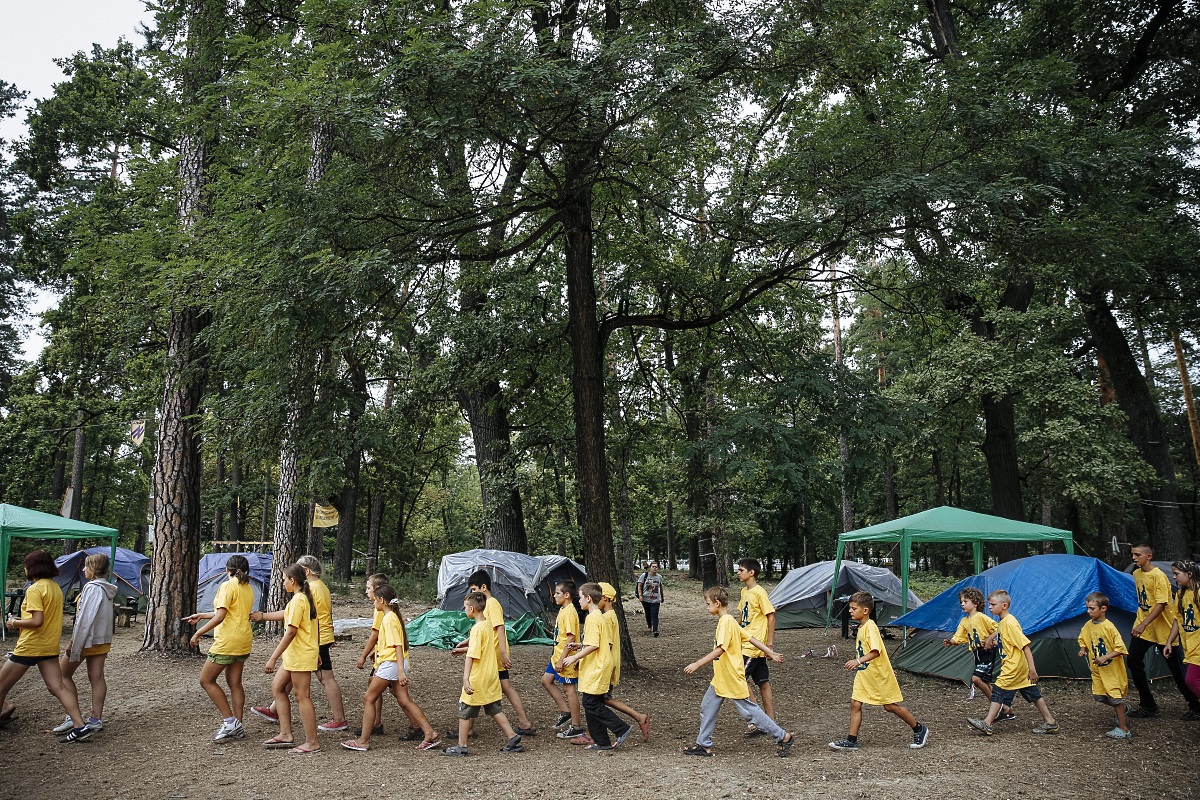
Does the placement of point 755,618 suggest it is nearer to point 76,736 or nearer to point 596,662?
point 596,662

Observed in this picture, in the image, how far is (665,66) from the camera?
7.78 metres

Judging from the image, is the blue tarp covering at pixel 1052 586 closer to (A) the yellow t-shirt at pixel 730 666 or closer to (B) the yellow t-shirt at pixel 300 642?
(A) the yellow t-shirt at pixel 730 666

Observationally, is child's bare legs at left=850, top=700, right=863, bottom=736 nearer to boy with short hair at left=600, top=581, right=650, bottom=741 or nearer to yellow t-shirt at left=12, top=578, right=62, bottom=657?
boy with short hair at left=600, top=581, right=650, bottom=741

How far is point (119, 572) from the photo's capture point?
1853 cm

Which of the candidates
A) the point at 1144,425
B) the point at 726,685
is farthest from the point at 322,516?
the point at 1144,425

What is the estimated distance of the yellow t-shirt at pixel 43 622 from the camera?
640 cm

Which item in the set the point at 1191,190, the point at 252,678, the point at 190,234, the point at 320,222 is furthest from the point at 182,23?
the point at 1191,190

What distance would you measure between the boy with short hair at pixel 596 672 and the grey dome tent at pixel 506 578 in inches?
317

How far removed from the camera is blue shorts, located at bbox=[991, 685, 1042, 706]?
727 centimetres

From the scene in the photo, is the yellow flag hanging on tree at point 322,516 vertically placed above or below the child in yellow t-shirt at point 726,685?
above

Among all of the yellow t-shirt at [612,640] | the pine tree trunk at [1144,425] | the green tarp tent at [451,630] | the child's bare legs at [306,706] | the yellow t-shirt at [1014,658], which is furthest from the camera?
the pine tree trunk at [1144,425]

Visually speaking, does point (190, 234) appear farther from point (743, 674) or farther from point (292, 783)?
point (743, 674)

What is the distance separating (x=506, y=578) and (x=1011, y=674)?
9.55 metres

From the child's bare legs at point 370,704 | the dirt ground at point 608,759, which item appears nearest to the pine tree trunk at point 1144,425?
the dirt ground at point 608,759
